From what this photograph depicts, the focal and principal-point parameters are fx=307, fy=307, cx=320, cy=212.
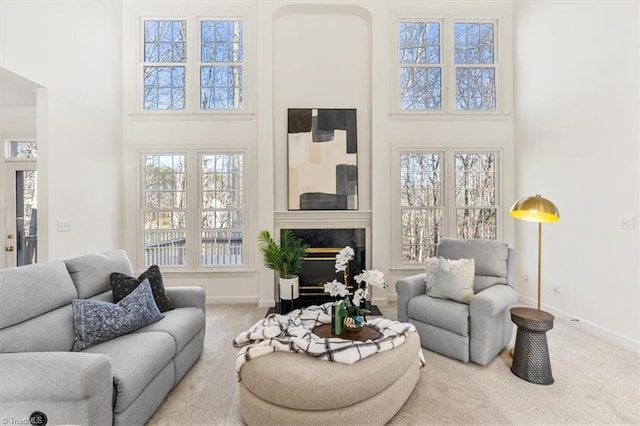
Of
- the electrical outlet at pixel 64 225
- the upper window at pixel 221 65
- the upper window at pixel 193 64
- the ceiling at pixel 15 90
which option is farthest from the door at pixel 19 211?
the upper window at pixel 221 65

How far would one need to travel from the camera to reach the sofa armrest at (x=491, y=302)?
258cm

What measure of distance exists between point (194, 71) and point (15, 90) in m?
2.14

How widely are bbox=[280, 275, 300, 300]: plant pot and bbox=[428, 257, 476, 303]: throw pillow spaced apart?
6.04 feet

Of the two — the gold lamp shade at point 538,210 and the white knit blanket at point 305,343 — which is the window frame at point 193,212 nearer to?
the white knit blanket at point 305,343

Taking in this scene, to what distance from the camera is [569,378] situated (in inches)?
97.1

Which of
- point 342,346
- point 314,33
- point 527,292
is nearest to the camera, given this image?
point 342,346

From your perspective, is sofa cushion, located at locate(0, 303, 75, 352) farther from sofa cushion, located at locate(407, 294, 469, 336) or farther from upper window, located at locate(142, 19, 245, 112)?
upper window, located at locate(142, 19, 245, 112)

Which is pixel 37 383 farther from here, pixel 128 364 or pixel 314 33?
pixel 314 33

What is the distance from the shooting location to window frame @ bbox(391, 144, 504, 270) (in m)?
4.68

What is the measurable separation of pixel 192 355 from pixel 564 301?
164 inches

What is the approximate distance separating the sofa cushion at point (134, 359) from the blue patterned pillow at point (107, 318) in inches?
2.2

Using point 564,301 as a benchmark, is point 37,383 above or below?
above

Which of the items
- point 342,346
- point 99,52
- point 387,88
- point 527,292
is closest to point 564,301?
point 527,292

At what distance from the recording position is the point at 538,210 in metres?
2.62
